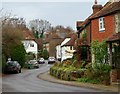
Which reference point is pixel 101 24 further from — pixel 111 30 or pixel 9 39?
pixel 9 39

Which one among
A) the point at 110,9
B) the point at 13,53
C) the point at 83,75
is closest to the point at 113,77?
the point at 83,75

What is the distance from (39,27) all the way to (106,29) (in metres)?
89.9

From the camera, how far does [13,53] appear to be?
184 feet

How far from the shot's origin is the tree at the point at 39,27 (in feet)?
396

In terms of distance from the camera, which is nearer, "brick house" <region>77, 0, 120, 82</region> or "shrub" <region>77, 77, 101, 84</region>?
"shrub" <region>77, 77, 101, 84</region>

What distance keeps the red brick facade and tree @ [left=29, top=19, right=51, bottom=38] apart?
8553 cm

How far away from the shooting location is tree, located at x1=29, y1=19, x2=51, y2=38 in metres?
121

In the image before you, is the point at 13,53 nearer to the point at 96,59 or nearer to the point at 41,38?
the point at 96,59

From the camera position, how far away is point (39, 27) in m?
122

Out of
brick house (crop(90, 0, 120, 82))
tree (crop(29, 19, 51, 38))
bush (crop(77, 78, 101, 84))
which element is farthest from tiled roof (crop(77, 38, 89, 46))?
tree (crop(29, 19, 51, 38))

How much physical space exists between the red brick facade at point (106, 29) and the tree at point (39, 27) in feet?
281

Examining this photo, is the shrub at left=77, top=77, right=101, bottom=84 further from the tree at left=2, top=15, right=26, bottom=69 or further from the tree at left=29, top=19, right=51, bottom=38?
the tree at left=29, top=19, right=51, bottom=38

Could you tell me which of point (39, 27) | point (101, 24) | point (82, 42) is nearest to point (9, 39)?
point (82, 42)

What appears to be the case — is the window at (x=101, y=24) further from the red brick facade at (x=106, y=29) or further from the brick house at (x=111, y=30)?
Result: the red brick facade at (x=106, y=29)
